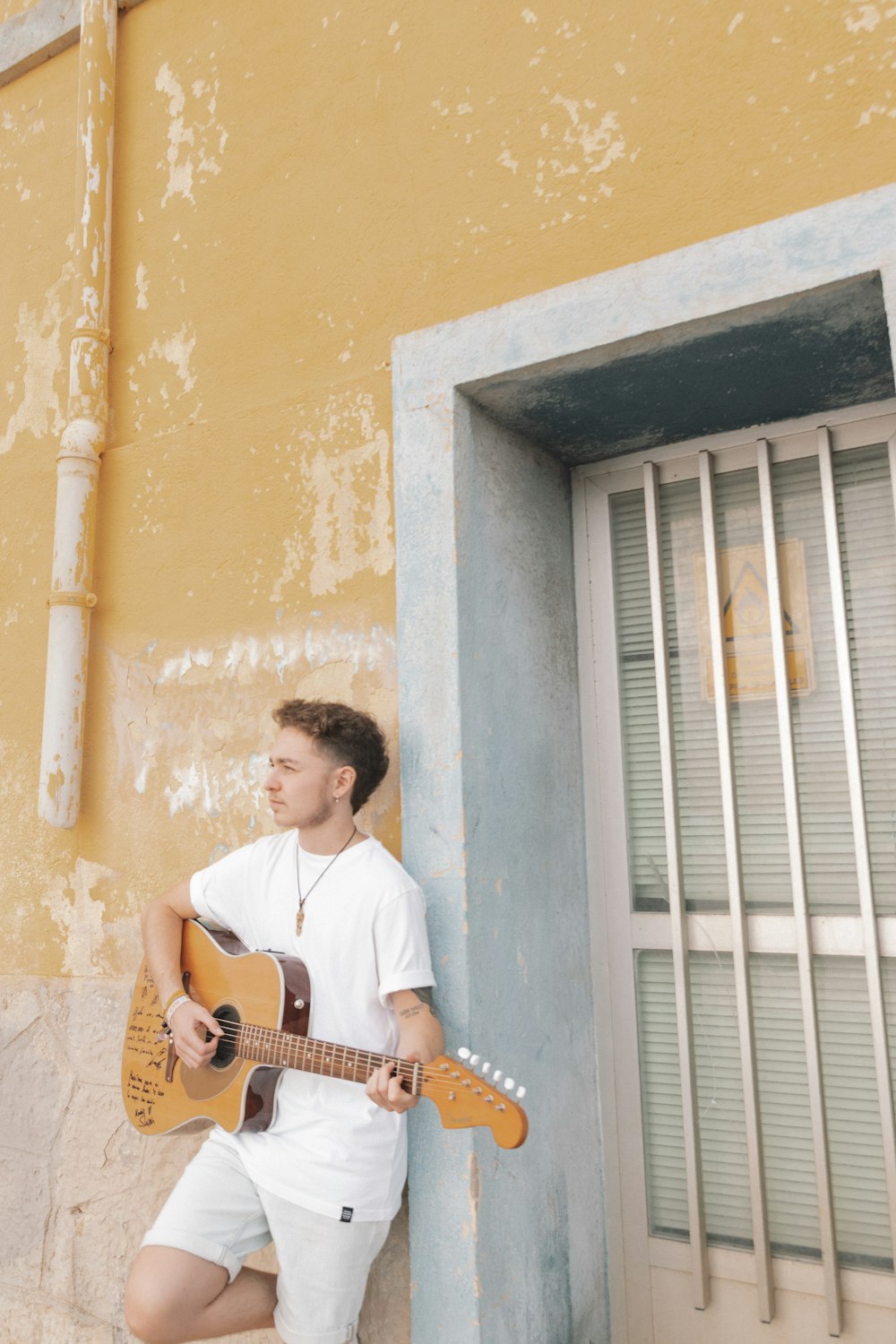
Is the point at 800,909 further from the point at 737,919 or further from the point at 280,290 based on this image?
the point at 280,290

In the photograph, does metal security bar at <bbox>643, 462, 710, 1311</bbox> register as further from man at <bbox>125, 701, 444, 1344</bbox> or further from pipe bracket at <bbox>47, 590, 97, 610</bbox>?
pipe bracket at <bbox>47, 590, 97, 610</bbox>

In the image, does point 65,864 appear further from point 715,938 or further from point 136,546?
point 715,938

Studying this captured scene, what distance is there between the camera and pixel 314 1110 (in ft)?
7.47

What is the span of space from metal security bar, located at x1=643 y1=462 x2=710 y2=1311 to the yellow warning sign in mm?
114

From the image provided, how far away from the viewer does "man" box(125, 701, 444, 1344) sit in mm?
2197

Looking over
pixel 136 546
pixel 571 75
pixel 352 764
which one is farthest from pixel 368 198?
pixel 352 764

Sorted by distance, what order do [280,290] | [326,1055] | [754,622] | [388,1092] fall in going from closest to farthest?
1. [388,1092]
2. [326,1055]
3. [754,622]
4. [280,290]

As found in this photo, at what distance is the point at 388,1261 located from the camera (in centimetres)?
248

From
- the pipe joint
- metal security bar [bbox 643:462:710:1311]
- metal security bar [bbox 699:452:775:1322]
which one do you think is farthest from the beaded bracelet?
the pipe joint

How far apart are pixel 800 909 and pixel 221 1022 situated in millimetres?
1444

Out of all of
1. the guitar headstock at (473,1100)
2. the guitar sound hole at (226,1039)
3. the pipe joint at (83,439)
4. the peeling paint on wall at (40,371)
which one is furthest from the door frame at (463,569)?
the peeling paint on wall at (40,371)

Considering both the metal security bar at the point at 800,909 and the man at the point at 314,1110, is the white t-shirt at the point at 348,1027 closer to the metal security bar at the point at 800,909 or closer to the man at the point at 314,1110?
the man at the point at 314,1110

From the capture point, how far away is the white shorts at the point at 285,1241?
2.20m

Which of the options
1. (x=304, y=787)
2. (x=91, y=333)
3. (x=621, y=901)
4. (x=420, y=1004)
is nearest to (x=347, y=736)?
(x=304, y=787)
